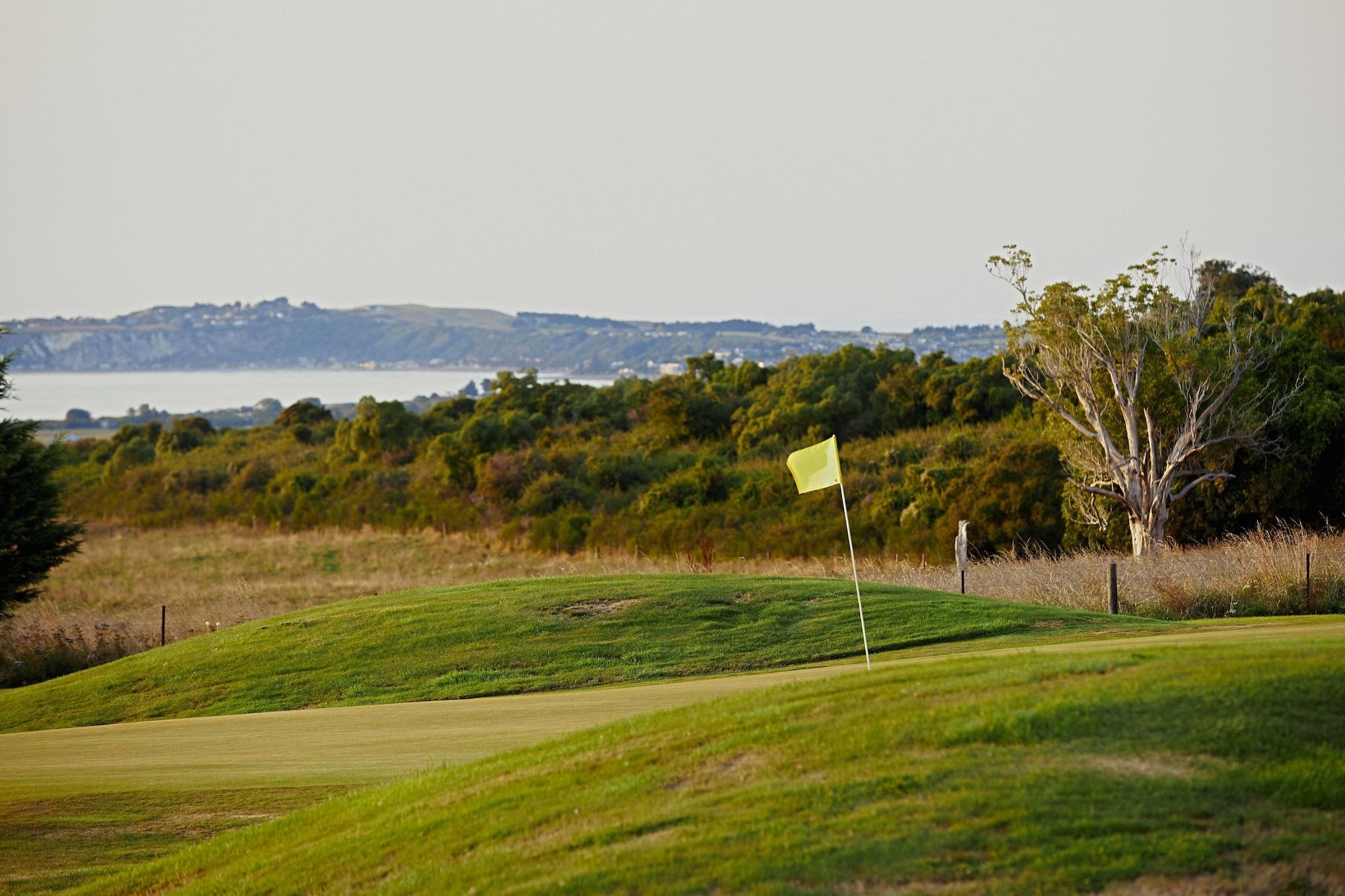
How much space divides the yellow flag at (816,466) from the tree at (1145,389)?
20.5 metres

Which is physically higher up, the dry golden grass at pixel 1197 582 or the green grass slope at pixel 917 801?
the green grass slope at pixel 917 801

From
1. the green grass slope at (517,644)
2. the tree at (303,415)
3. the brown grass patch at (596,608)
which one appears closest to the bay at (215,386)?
the tree at (303,415)

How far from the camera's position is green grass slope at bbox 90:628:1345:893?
555 centimetres

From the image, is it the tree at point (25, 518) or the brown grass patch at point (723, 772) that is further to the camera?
the tree at point (25, 518)

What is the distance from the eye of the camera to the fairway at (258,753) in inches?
393

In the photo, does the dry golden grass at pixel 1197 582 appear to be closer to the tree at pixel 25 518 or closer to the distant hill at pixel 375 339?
the tree at pixel 25 518

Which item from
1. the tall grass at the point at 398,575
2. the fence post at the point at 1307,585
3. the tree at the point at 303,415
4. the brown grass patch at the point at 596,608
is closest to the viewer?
the brown grass patch at the point at 596,608

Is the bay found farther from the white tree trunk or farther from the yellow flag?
the yellow flag

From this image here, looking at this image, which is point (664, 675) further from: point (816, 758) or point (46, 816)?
point (816, 758)

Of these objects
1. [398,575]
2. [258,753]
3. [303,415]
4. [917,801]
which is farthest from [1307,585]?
[303,415]

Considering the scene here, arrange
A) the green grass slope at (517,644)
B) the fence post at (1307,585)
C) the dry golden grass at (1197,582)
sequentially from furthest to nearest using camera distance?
the dry golden grass at (1197,582), the fence post at (1307,585), the green grass slope at (517,644)

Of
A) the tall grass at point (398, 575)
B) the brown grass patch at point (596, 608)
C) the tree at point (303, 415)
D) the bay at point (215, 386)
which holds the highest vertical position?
the bay at point (215, 386)

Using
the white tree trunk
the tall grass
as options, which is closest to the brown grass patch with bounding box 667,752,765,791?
the tall grass

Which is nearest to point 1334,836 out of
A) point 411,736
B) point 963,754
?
point 963,754
